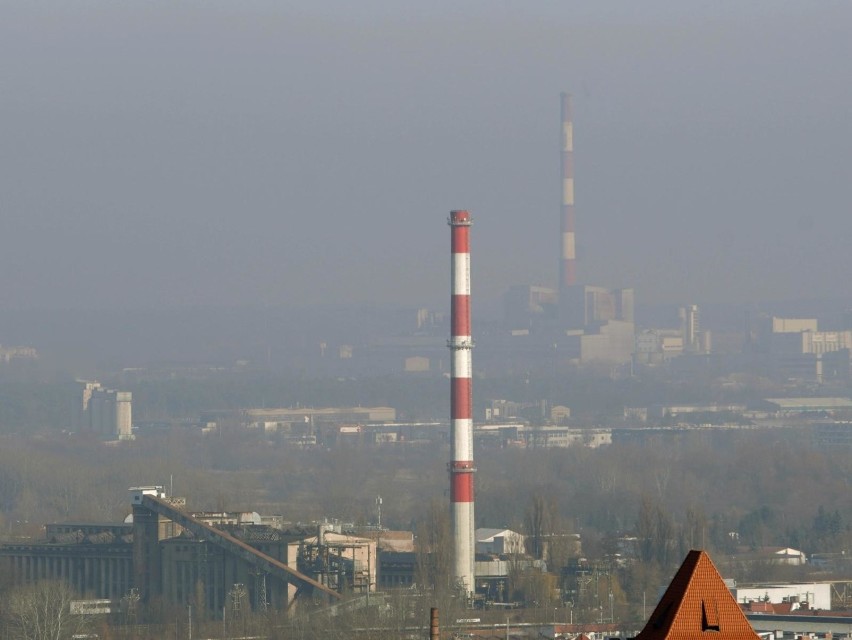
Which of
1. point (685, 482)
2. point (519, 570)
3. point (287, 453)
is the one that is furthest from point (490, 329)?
point (519, 570)

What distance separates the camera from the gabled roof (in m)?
17.2

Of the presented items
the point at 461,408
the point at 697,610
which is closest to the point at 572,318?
the point at 461,408

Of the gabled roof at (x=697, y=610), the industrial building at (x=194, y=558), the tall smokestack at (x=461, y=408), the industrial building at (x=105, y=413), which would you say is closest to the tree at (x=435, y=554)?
the tall smokestack at (x=461, y=408)

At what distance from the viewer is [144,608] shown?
44875 millimetres

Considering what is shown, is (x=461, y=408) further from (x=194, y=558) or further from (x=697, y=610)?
(x=697, y=610)

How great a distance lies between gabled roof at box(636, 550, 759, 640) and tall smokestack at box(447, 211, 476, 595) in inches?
1153

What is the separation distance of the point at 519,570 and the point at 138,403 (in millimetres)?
54083

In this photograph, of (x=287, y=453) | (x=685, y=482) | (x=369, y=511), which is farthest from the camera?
(x=287, y=453)

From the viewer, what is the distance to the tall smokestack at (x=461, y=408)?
47.5 metres

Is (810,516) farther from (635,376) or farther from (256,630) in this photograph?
(635,376)

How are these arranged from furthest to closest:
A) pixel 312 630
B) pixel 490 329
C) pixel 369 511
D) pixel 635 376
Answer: pixel 490 329 → pixel 635 376 → pixel 369 511 → pixel 312 630

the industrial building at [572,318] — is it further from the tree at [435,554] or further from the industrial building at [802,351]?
the tree at [435,554]

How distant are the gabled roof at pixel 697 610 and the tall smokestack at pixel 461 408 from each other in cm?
2928

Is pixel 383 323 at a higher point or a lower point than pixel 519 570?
higher
